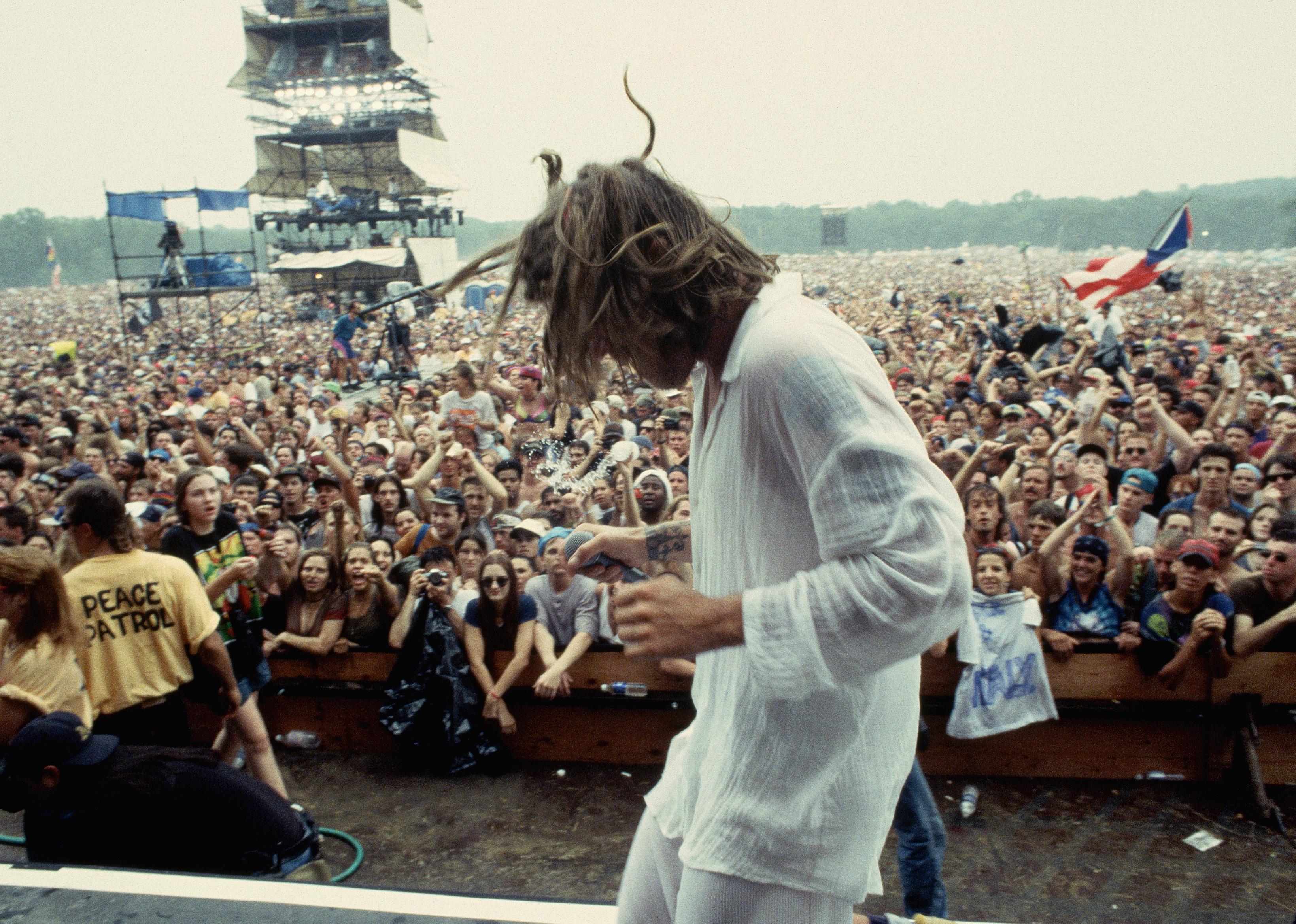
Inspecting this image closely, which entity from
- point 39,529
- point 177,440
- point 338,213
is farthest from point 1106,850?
point 338,213

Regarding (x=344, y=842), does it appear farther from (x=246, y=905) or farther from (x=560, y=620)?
(x=246, y=905)

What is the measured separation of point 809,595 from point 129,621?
122 inches

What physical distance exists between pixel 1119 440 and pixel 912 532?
251 inches

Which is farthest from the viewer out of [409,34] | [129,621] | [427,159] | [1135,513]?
[427,159]

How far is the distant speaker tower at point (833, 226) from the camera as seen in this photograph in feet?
374

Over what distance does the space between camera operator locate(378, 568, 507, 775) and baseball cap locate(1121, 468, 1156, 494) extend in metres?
3.82

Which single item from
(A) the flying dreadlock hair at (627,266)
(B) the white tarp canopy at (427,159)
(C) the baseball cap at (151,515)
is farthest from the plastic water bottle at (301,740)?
(B) the white tarp canopy at (427,159)

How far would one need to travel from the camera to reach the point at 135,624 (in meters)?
3.27

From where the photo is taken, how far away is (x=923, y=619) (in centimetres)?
97

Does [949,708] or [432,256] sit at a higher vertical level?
[432,256]

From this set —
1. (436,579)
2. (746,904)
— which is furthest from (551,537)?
(746,904)

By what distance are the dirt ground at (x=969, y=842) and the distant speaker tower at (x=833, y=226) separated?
375 feet

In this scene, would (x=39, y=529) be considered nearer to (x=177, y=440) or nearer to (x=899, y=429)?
(x=177, y=440)

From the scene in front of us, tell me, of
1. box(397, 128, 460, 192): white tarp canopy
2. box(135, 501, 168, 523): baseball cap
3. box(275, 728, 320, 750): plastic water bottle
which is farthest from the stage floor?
box(397, 128, 460, 192): white tarp canopy
